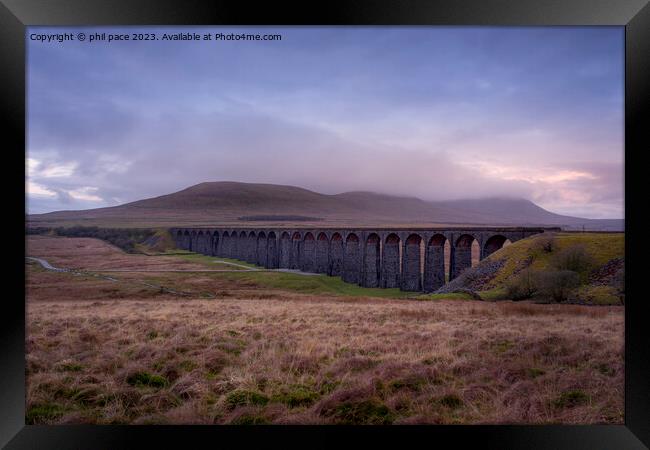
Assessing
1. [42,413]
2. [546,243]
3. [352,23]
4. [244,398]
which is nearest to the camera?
[352,23]

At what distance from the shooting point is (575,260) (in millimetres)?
19000

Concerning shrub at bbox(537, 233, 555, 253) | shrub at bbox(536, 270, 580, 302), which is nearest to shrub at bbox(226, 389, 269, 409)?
shrub at bbox(536, 270, 580, 302)

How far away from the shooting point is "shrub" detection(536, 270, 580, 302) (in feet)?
54.4

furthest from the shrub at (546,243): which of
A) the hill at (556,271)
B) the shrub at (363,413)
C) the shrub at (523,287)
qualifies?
the shrub at (363,413)

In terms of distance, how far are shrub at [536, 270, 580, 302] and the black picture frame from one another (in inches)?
486

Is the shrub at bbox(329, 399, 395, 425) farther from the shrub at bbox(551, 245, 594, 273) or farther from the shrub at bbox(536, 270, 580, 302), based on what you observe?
the shrub at bbox(551, 245, 594, 273)

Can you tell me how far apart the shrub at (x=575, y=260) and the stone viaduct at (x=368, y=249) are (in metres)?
7.52

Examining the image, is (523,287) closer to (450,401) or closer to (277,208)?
(450,401)

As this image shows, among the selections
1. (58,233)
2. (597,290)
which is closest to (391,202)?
(58,233)

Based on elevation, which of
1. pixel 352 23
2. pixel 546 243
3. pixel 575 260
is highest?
pixel 352 23

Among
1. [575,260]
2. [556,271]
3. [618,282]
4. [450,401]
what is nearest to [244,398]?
[450,401]

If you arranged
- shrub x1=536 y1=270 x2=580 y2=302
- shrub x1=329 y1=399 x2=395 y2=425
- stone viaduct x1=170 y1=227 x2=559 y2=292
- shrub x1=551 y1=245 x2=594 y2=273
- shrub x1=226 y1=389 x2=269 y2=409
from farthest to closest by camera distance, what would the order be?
stone viaduct x1=170 y1=227 x2=559 y2=292, shrub x1=551 y1=245 x2=594 y2=273, shrub x1=536 y1=270 x2=580 y2=302, shrub x1=226 y1=389 x2=269 y2=409, shrub x1=329 y1=399 x2=395 y2=425

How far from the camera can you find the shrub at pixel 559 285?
1659 cm

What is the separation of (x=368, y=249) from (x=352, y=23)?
126 ft
